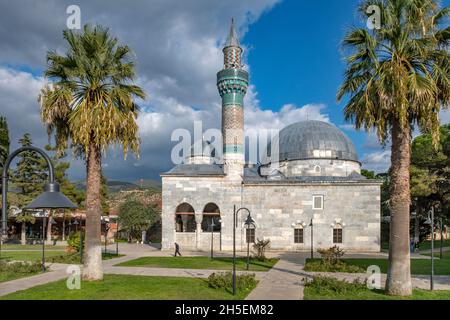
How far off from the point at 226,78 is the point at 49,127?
23.5 m

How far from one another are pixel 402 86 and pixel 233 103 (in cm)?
2491

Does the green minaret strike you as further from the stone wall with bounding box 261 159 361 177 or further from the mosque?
the stone wall with bounding box 261 159 361 177

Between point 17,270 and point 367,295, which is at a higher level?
point 367,295

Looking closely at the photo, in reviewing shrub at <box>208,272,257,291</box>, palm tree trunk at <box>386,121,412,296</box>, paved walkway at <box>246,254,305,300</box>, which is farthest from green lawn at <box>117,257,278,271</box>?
palm tree trunk at <box>386,121,412,296</box>

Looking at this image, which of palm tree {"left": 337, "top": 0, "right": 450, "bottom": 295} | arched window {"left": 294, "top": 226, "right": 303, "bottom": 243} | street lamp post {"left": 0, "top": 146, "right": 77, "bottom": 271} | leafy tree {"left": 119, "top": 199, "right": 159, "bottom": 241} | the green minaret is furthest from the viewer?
leafy tree {"left": 119, "top": 199, "right": 159, "bottom": 241}

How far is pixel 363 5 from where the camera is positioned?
14.8 metres

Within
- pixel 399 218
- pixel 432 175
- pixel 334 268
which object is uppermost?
pixel 432 175

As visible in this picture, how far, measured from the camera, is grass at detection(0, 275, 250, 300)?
548 inches

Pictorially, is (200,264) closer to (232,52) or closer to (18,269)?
(18,269)

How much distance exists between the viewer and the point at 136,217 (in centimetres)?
5000

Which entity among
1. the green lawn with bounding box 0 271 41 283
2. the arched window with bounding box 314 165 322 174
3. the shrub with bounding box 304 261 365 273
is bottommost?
the shrub with bounding box 304 261 365 273

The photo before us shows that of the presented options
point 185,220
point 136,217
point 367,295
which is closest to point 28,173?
point 136,217
